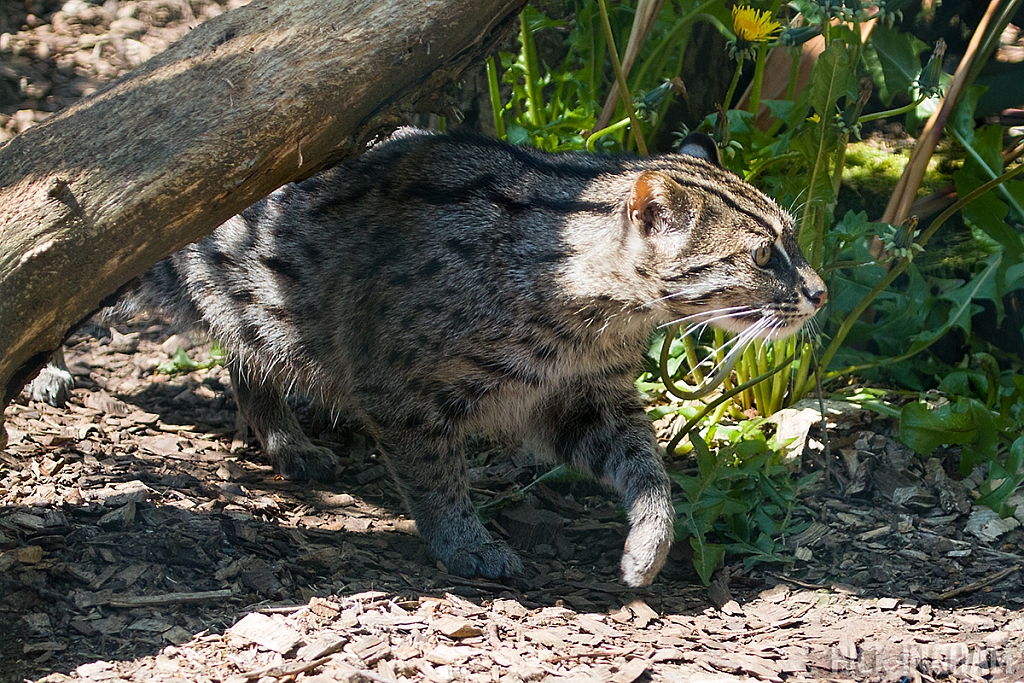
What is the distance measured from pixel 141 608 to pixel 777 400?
11.4ft

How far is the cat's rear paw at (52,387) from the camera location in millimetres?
5593

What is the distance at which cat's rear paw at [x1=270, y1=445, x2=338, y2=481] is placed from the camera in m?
5.36

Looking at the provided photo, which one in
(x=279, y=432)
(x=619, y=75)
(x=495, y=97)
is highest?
(x=619, y=75)

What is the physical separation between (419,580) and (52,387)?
277 centimetres

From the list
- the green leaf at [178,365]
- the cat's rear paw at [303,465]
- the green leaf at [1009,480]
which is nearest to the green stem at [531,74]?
the cat's rear paw at [303,465]

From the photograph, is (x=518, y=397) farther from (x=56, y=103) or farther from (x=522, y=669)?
(x=56, y=103)

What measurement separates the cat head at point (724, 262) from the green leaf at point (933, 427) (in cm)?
99

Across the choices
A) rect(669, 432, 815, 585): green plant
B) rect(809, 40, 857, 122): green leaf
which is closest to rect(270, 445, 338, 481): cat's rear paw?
rect(669, 432, 815, 585): green plant

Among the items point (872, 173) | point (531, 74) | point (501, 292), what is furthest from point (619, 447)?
point (872, 173)

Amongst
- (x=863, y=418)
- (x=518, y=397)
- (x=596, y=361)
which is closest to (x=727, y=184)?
(x=596, y=361)

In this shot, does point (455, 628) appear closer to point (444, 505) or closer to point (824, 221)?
point (444, 505)

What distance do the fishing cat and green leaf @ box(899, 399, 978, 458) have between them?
3.29ft

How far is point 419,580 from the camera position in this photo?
4297 mm

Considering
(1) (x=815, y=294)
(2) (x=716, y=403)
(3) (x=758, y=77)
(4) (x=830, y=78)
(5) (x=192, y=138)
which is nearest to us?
(5) (x=192, y=138)
